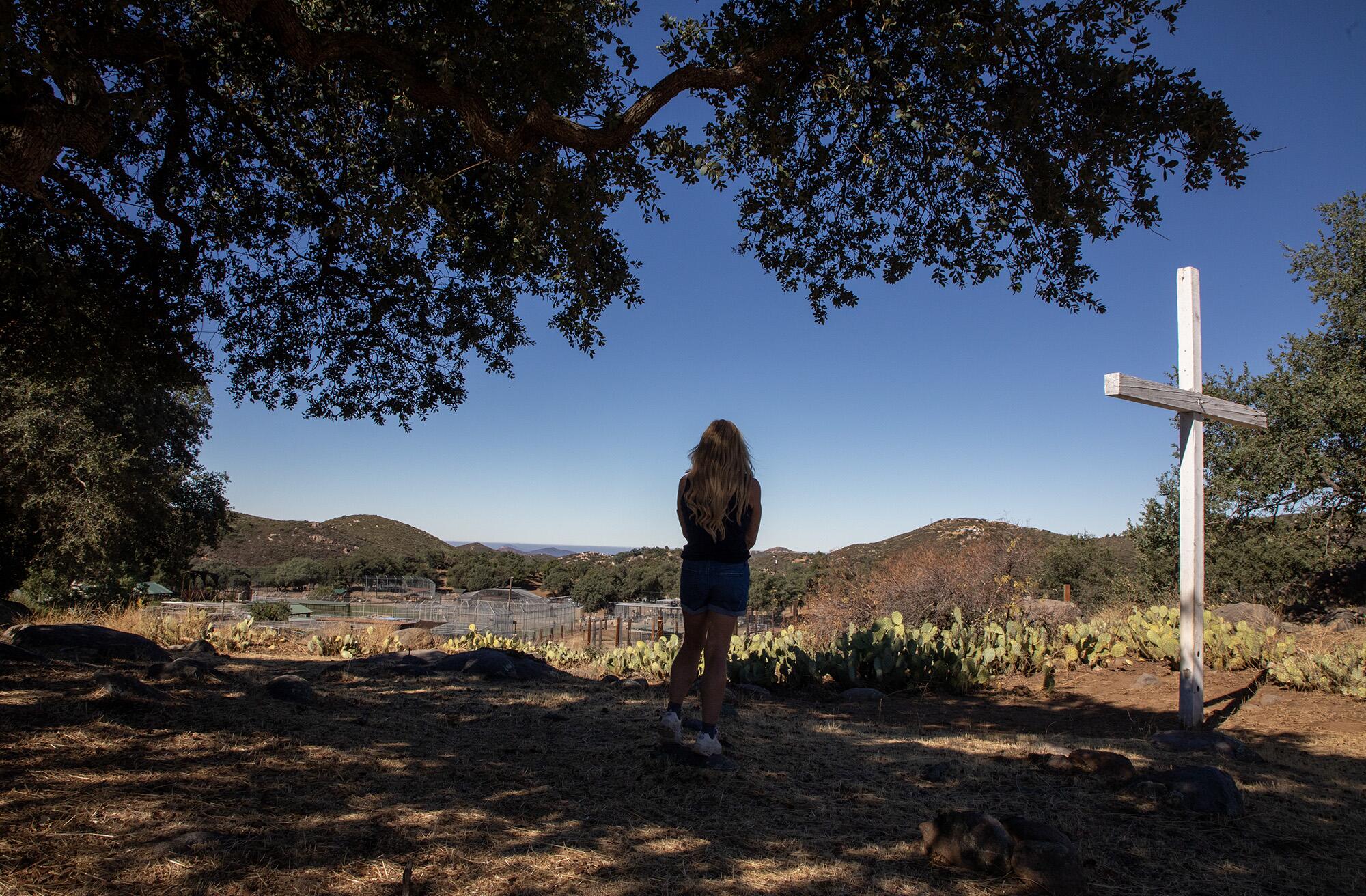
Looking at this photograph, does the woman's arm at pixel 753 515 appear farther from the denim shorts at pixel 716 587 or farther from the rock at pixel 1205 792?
the rock at pixel 1205 792

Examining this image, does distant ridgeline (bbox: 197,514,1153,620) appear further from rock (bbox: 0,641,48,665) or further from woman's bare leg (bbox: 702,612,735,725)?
rock (bbox: 0,641,48,665)

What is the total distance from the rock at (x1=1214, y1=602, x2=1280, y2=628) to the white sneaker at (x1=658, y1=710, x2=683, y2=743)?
411 inches

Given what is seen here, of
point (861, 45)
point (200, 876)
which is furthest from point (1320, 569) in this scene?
point (200, 876)

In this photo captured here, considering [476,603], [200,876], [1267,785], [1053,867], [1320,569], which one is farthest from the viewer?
[476,603]

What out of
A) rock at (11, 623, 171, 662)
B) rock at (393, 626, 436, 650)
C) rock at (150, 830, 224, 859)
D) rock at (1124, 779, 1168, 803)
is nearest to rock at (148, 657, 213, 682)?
rock at (11, 623, 171, 662)

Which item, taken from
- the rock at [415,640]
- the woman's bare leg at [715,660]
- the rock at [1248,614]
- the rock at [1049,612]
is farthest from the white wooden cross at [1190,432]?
the rock at [415,640]

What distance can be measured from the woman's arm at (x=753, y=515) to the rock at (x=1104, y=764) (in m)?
2.18

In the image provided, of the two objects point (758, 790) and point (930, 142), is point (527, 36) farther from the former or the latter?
point (758, 790)

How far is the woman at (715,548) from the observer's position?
150 inches

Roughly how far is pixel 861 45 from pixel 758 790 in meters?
5.23

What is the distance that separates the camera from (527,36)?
15.8 feet

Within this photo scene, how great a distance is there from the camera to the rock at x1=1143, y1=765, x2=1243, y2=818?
3.52 m

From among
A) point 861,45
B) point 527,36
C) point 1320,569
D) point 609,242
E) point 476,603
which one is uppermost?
point 861,45

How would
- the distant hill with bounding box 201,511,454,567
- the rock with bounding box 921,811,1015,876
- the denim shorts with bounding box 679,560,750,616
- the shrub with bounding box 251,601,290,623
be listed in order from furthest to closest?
the distant hill with bounding box 201,511,454,567 < the shrub with bounding box 251,601,290,623 < the denim shorts with bounding box 679,560,750,616 < the rock with bounding box 921,811,1015,876
